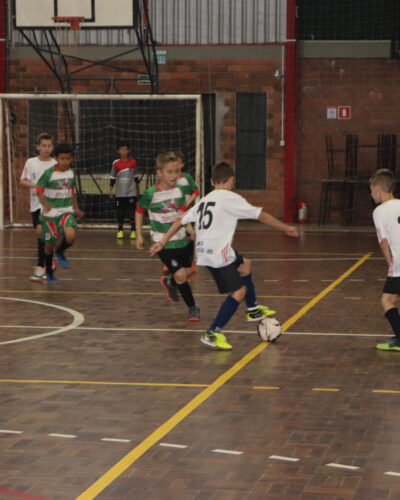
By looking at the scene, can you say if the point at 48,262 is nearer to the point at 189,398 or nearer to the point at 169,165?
the point at 169,165

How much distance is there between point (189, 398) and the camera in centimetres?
798

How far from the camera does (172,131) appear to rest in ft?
80.4

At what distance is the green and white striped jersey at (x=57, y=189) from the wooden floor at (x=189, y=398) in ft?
3.43

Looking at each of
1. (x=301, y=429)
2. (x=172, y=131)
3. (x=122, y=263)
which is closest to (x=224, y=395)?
(x=301, y=429)

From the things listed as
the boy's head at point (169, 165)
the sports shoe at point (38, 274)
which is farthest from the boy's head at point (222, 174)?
the sports shoe at point (38, 274)

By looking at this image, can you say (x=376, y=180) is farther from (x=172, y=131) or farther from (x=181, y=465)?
(x=172, y=131)

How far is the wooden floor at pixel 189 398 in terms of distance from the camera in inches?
237

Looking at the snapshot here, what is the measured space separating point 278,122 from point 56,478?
19.4m

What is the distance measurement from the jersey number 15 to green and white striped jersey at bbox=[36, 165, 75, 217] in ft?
15.5

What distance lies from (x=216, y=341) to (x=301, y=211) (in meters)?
15.1

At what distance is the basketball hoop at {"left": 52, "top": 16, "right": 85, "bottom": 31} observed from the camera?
21797mm

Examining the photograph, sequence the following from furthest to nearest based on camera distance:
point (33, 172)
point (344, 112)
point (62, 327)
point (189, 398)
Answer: point (344, 112), point (33, 172), point (62, 327), point (189, 398)

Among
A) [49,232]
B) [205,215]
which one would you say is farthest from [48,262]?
[205,215]

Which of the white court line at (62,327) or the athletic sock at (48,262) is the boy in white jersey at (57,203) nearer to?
the athletic sock at (48,262)
